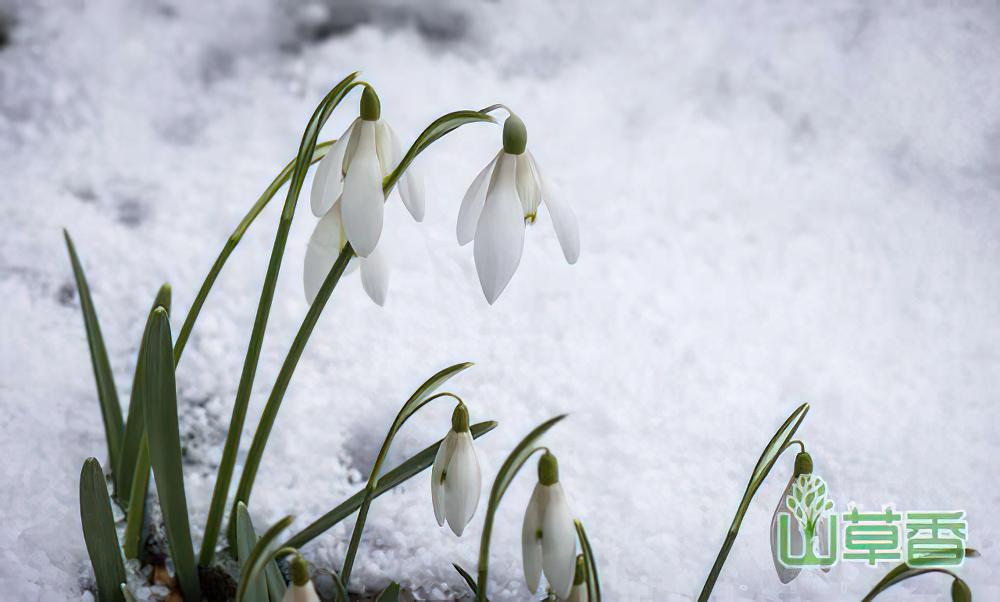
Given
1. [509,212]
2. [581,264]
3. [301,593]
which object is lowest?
[301,593]

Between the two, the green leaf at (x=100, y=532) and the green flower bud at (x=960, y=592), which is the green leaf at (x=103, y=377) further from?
the green flower bud at (x=960, y=592)

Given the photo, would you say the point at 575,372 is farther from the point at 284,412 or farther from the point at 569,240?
the point at 569,240

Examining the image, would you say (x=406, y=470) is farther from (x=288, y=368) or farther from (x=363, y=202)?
(x=363, y=202)

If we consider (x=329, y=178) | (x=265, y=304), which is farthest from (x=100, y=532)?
(x=329, y=178)

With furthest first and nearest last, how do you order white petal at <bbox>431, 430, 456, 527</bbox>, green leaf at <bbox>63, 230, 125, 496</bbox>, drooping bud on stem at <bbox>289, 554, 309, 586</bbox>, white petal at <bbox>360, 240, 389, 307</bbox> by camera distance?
green leaf at <bbox>63, 230, 125, 496</bbox>
white petal at <bbox>360, 240, 389, 307</bbox>
white petal at <bbox>431, 430, 456, 527</bbox>
drooping bud on stem at <bbox>289, 554, 309, 586</bbox>

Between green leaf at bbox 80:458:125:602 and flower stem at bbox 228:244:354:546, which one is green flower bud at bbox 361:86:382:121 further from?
green leaf at bbox 80:458:125:602

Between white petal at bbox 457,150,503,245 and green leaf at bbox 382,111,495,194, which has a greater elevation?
green leaf at bbox 382,111,495,194

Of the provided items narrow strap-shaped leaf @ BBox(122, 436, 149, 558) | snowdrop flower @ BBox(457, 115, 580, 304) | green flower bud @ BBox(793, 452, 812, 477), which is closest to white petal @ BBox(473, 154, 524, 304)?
snowdrop flower @ BBox(457, 115, 580, 304)
